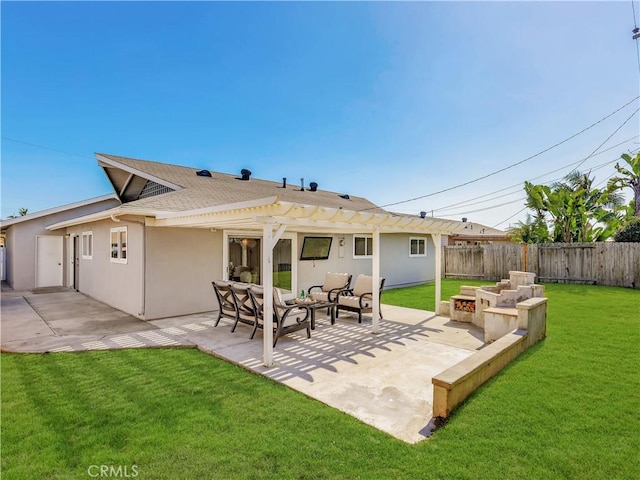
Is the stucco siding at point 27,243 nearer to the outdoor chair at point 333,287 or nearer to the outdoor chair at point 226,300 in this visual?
the outdoor chair at point 226,300

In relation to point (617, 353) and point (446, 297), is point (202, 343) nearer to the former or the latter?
point (617, 353)

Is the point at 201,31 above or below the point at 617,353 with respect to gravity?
above

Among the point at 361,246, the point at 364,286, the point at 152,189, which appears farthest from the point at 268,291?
the point at 361,246

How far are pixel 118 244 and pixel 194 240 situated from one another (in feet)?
8.76

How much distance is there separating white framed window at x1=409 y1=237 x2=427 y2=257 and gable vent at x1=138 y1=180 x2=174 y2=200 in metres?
11.9

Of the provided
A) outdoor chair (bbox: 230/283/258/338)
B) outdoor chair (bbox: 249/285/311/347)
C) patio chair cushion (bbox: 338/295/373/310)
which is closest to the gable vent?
outdoor chair (bbox: 230/283/258/338)

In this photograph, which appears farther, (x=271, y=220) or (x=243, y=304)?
(x=243, y=304)

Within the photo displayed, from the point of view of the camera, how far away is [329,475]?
2670mm

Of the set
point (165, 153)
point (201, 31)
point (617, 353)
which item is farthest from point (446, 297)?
point (165, 153)

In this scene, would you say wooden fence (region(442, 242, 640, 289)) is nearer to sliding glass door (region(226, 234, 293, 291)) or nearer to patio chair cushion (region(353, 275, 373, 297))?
patio chair cushion (region(353, 275, 373, 297))

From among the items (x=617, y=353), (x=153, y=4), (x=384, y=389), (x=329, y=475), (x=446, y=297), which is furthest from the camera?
(x=446, y=297)

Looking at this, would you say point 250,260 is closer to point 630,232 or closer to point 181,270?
point 181,270

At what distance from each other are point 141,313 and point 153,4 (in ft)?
31.5

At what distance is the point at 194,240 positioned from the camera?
356 inches
